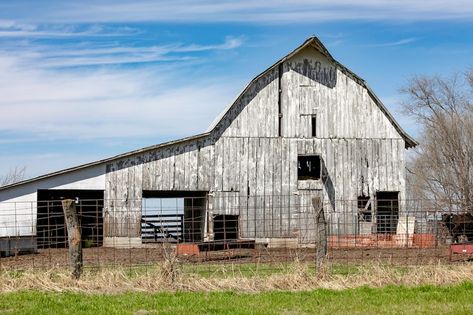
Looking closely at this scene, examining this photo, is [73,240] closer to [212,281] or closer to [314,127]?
[212,281]

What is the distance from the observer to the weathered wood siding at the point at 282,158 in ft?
90.4

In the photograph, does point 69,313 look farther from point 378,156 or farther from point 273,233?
point 378,156

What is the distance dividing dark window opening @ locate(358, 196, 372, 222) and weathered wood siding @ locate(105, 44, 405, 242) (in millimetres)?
315

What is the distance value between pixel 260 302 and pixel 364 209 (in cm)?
1744

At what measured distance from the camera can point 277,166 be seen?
28.7 metres

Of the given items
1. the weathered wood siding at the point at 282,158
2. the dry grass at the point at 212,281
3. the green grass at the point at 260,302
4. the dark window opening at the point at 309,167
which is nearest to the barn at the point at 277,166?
the weathered wood siding at the point at 282,158

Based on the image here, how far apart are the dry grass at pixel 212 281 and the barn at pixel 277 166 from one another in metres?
12.9

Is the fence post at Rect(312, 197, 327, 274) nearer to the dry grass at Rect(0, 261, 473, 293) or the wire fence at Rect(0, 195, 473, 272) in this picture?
the dry grass at Rect(0, 261, 473, 293)

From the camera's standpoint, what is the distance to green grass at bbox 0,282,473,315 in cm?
1117

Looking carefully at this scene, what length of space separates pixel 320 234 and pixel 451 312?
4.57m

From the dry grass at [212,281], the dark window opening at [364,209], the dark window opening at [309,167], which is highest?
the dark window opening at [309,167]

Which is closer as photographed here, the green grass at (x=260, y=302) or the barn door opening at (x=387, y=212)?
the green grass at (x=260, y=302)

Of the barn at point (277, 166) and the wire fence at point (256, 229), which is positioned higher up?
the barn at point (277, 166)

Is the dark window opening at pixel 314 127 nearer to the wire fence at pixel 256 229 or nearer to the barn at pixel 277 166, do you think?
the barn at pixel 277 166
